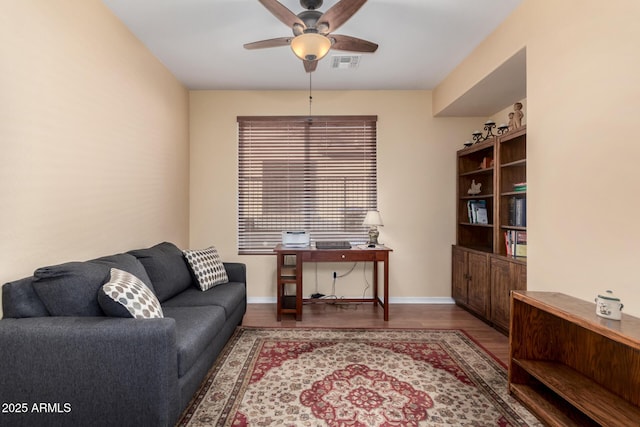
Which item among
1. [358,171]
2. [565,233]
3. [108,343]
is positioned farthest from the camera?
[358,171]

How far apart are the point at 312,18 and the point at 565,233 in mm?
2172

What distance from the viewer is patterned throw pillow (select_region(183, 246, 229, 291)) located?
2.74 m

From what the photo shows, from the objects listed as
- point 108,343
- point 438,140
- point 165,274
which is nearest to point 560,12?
point 438,140

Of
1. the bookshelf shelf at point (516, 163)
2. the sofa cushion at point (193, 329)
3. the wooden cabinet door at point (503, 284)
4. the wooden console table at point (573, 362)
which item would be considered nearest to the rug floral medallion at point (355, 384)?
the wooden console table at point (573, 362)

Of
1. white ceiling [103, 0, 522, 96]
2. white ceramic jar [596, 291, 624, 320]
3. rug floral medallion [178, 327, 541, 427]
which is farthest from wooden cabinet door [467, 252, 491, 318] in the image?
white ceiling [103, 0, 522, 96]

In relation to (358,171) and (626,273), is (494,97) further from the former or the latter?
(626,273)

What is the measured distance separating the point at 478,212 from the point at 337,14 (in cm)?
265

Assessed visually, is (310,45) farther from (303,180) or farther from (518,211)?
(518,211)

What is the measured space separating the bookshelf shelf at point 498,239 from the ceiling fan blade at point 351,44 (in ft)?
4.85

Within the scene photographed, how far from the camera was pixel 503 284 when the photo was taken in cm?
282

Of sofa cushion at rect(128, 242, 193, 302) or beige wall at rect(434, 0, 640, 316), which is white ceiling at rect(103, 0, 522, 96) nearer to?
beige wall at rect(434, 0, 640, 316)

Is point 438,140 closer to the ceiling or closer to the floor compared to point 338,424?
closer to the ceiling

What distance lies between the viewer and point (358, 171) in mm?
3865

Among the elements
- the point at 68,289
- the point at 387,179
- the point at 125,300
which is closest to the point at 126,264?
the point at 68,289
